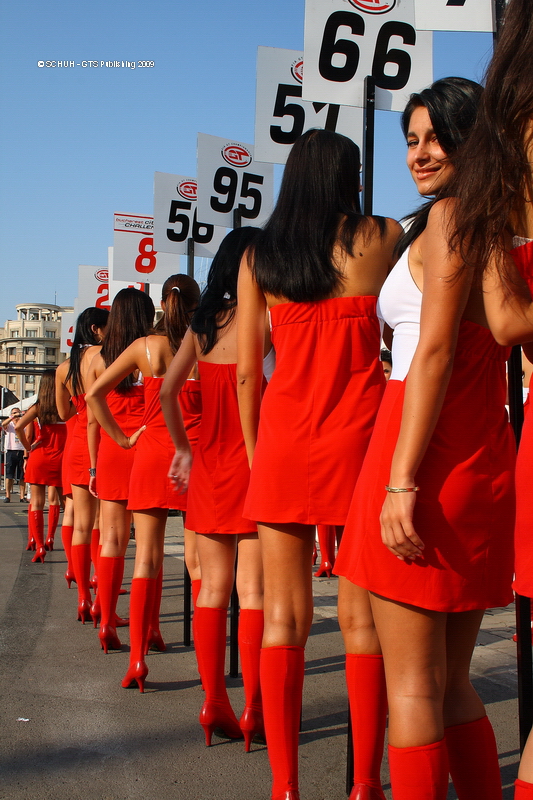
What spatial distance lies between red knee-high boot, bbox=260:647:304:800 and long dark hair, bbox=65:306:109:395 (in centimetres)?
420

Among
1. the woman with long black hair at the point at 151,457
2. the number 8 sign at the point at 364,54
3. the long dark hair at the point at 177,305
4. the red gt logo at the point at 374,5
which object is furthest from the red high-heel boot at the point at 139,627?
the red gt logo at the point at 374,5

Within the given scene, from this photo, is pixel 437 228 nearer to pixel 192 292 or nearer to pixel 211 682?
pixel 211 682

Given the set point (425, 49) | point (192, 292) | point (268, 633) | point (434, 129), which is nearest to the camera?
point (434, 129)

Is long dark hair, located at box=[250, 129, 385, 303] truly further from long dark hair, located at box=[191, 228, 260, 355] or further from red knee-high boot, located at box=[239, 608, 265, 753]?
red knee-high boot, located at box=[239, 608, 265, 753]

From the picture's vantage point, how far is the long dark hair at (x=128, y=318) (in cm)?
534

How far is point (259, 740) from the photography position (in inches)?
142

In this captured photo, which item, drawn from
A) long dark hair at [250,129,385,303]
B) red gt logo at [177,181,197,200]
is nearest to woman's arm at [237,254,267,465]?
long dark hair at [250,129,385,303]

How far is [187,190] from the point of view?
8.80m

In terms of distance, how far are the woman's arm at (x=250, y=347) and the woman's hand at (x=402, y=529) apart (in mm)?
1150

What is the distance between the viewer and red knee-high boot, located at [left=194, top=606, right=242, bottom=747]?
11.8 feet

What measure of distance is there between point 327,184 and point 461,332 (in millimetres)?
1019

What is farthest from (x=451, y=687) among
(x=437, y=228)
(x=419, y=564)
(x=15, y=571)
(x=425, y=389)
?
(x=15, y=571)

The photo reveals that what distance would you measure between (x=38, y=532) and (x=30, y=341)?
12785 centimetres

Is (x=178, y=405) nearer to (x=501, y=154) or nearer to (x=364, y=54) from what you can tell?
(x=364, y=54)
